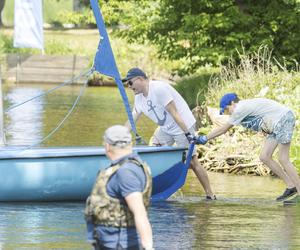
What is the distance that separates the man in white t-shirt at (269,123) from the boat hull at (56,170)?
763mm

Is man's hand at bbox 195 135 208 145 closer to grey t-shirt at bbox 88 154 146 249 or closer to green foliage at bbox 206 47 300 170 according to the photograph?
green foliage at bbox 206 47 300 170

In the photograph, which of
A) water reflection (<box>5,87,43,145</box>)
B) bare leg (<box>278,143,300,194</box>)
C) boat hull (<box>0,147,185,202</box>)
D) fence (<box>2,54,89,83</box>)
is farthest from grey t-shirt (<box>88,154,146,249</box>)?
fence (<box>2,54,89,83</box>)

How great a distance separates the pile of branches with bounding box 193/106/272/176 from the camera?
17219mm

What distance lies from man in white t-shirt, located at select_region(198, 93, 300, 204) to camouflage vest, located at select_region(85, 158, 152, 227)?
625cm

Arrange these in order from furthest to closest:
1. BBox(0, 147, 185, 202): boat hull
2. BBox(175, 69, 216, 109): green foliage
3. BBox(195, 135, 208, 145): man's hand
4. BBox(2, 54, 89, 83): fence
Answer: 1. BBox(2, 54, 89, 83): fence
2. BBox(175, 69, 216, 109): green foliage
3. BBox(195, 135, 208, 145): man's hand
4. BBox(0, 147, 185, 202): boat hull

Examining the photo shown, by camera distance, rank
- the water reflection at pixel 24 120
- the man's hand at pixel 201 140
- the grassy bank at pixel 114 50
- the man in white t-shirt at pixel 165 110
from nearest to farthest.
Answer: the man's hand at pixel 201 140 < the man in white t-shirt at pixel 165 110 < the water reflection at pixel 24 120 < the grassy bank at pixel 114 50

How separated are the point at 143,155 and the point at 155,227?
5.33ft

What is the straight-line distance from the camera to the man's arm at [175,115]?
13680 mm

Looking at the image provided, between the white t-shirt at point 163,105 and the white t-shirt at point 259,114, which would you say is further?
the white t-shirt at point 259,114

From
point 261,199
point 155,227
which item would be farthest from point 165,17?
point 155,227

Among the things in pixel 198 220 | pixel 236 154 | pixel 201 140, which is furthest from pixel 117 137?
pixel 236 154

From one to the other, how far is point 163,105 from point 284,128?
5.22 ft

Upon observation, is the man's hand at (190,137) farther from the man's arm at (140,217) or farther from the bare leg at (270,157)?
the man's arm at (140,217)

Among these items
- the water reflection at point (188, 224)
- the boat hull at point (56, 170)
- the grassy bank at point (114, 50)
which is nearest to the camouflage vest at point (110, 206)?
the water reflection at point (188, 224)
